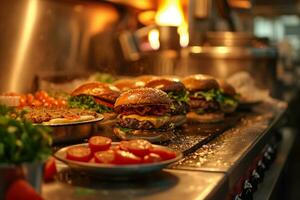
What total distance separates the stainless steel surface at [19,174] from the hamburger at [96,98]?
1280mm

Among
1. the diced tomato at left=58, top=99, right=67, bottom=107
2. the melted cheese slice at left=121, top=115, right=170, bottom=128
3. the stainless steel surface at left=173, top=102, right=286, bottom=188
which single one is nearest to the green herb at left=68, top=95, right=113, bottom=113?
the diced tomato at left=58, top=99, right=67, bottom=107

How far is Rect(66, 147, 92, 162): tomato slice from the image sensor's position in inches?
65.3

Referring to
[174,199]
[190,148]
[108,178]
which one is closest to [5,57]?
[190,148]

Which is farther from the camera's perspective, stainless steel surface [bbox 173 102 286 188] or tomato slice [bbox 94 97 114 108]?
tomato slice [bbox 94 97 114 108]

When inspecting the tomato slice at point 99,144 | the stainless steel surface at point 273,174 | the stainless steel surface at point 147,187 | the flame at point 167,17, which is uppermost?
the flame at point 167,17

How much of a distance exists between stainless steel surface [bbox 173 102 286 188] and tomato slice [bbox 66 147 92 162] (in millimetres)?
378

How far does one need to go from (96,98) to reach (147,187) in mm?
1165

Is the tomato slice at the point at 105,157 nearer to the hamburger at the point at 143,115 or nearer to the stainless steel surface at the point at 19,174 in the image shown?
the stainless steel surface at the point at 19,174

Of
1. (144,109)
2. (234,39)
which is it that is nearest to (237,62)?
(234,39)

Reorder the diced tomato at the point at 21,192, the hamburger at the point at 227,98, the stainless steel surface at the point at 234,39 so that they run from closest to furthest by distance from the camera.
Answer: the diced tomato at the point at 21,192 → the hamburger at the point at 227,98 → the stainless steel surface at the point at 234,39

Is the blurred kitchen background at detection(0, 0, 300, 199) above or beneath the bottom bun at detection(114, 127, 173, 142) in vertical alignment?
above

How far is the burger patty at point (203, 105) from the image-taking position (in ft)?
10.4

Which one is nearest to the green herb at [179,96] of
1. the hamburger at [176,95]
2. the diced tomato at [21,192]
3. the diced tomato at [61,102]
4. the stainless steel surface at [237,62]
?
the hamburger at [176,95]

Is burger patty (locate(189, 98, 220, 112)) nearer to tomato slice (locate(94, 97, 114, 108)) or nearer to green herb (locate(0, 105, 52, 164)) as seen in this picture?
tomato slice (locate(94, 97, 114, 108))
